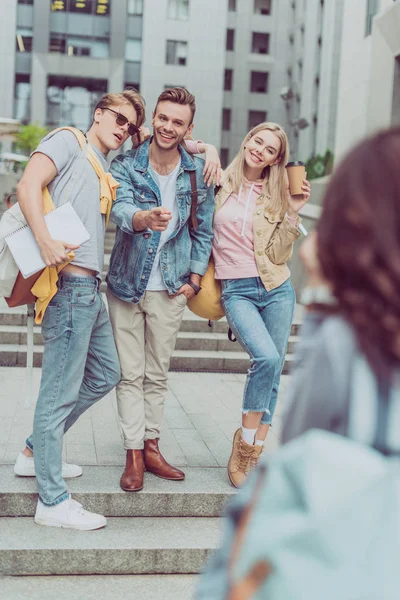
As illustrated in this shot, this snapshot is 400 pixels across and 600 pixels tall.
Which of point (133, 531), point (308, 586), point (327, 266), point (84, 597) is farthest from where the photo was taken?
point (133, 531)

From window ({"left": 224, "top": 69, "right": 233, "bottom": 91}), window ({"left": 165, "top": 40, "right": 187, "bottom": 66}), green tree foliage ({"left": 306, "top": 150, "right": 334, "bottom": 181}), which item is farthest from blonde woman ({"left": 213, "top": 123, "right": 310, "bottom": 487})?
window ({"left": 224, "top": 69, "right": 233, "bottom": 91})

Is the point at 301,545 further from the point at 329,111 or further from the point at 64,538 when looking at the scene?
the point at 329,111

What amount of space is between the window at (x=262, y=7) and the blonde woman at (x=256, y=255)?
5466 cm

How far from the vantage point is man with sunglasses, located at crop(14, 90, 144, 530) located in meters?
3.59

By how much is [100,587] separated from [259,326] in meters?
1.49

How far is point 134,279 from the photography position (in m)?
4.21

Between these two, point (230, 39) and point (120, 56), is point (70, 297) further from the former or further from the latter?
point (230, 39)

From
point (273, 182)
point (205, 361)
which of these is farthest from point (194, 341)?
point (273, 182)

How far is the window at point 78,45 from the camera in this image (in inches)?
1704

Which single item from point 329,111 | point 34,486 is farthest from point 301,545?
point 329,111

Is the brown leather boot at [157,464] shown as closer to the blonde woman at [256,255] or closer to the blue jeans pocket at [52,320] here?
the blonde woman at [256,255]

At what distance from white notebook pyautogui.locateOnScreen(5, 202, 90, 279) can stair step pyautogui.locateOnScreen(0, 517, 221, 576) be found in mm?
1306

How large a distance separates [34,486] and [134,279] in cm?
118

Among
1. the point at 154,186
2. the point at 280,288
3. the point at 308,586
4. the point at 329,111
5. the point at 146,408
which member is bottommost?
the point at 146,408
